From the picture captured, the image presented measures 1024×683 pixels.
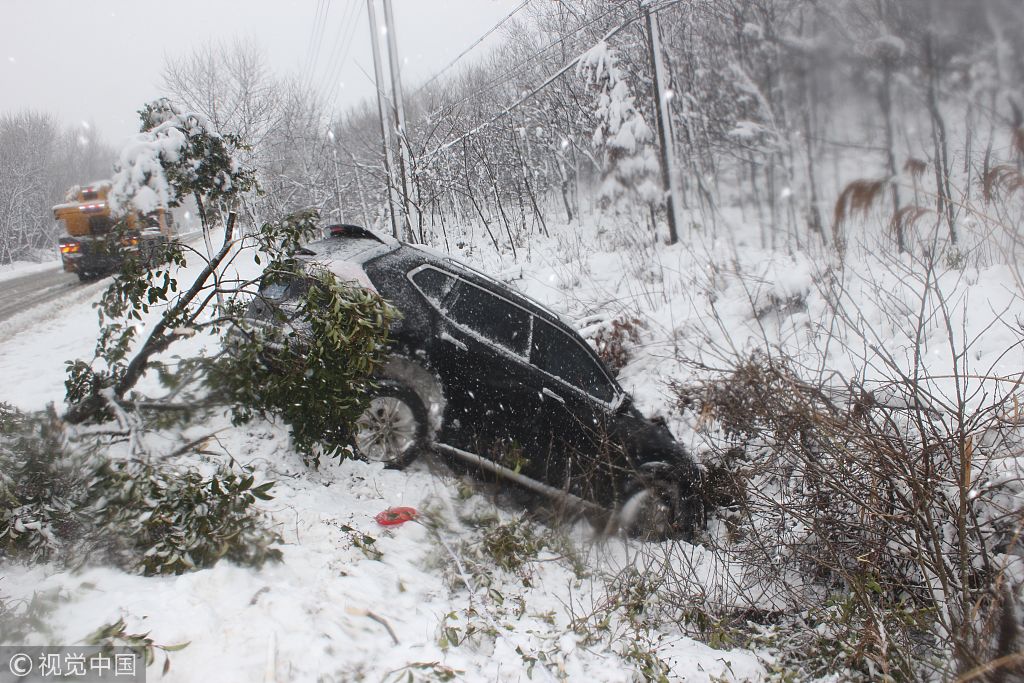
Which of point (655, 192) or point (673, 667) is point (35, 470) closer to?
point (673, 667)

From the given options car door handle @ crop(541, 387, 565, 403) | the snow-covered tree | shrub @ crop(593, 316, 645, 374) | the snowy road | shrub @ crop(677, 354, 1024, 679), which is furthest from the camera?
shrub @ crop(593, 316, 645, 374)

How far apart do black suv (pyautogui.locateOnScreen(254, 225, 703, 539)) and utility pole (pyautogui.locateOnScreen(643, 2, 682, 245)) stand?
4.04 feet

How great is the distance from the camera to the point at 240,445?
334 cm

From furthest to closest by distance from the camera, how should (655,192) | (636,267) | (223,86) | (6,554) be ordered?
1. (636,267)
2. (223,86)
3. (655,192)
4. (6,554)

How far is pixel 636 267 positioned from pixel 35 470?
12.2 feet

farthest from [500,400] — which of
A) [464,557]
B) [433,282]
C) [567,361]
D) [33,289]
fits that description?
[33,289]

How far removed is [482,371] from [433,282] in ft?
2.07

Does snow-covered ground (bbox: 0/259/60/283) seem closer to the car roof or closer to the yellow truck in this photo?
the yellow truck

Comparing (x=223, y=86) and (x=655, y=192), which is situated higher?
(x=223, y=86)

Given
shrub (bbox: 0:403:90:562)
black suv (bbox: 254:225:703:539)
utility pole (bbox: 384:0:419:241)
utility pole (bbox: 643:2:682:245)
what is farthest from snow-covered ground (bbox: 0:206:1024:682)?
utility pole (bbox: 384:0:419:241)

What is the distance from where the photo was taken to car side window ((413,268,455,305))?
11.3ft

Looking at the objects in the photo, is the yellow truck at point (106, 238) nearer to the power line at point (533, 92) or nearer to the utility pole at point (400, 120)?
the power line at point (533, 92)


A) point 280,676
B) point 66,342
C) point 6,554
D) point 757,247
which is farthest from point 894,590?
point 66,342

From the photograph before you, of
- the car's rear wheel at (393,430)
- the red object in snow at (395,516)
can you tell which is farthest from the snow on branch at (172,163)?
the red object in snow at (395,516)
